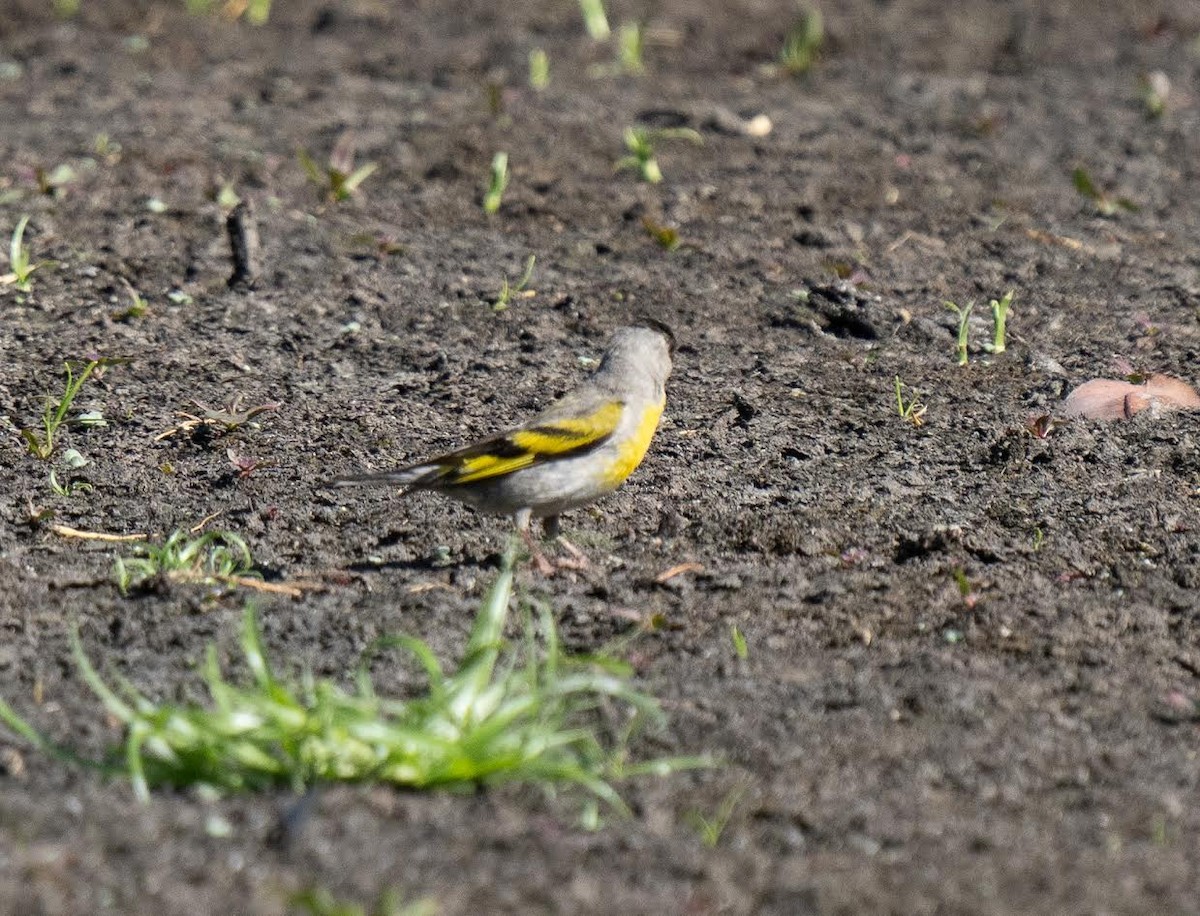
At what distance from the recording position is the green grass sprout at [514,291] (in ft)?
23.1

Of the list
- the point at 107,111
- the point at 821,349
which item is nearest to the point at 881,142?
the point at 821,349

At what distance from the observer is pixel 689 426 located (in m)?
6.21

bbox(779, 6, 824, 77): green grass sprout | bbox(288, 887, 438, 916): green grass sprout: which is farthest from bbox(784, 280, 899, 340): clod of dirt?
→ bbox(288, 887, 438, 916): green grass sprout

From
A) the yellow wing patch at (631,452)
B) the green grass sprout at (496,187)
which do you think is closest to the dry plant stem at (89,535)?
the yellow wing patch at (631,452)

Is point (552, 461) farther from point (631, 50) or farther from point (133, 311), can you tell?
point (631, 50)

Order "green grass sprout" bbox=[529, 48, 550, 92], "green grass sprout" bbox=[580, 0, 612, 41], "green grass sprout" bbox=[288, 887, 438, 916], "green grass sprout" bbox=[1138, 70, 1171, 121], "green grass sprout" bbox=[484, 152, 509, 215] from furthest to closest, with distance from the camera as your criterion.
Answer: "green grass sprout" bbox=[580, 0, 612, 41]
"green grass sprout" bbox=[529, 48, 550, 92]
"green grass sprout" bbox=[1138, 70, 1171, 121]
"green grass sprout" bbox=[484, 152, 509, 215]
"green grass sprout" bbox=[288, 887, 438, 916]

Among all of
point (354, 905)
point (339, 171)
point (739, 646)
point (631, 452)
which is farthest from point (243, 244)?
point (354, 905)

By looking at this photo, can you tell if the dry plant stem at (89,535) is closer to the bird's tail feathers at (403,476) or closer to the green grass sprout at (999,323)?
the bird's tail feathers at (403,476)

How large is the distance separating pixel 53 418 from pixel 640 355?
2.11 m

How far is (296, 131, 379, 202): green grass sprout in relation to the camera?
787cm

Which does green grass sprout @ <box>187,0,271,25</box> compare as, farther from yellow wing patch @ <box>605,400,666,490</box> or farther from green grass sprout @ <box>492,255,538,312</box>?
yellow wing patch @ <box>605,400,666,490</box>

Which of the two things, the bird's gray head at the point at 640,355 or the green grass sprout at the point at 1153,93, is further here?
the green grass sprout at the point at 1153,93

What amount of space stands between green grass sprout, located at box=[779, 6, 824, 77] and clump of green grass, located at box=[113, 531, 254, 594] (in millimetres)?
5868

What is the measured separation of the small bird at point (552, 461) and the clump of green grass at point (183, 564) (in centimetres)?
41
